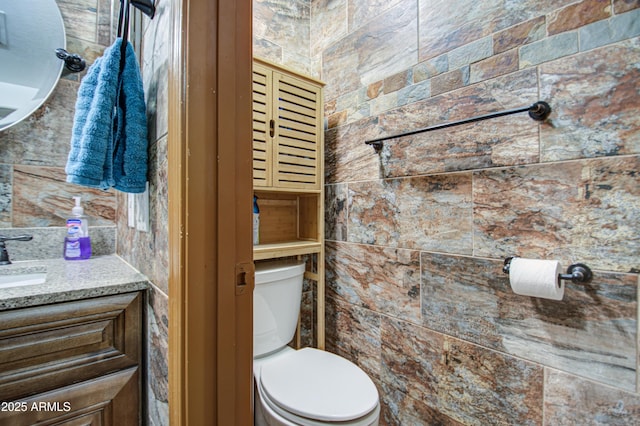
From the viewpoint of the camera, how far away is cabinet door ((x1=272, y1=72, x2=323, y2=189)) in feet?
4.73

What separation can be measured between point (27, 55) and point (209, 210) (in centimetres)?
131

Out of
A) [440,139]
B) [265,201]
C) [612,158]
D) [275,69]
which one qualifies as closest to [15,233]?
[265,201]

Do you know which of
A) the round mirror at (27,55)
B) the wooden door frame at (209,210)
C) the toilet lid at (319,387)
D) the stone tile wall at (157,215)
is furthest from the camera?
the round mirror at (27,55)

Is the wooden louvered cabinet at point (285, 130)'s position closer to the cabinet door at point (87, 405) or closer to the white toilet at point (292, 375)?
the white toilet at point (292, 375)

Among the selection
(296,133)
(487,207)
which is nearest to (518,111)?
(487,207)

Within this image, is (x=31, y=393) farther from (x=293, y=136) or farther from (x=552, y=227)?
(x=552, y=227)

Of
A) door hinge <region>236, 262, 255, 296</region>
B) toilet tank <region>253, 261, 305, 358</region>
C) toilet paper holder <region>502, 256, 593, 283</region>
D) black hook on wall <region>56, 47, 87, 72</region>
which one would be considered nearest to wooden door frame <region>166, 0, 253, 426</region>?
door hinge <region>236, 262, 255, 296</region>

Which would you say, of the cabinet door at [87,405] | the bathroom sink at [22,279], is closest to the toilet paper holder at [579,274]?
the cabinet door at [87,405]

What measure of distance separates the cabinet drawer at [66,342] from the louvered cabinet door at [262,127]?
73cm

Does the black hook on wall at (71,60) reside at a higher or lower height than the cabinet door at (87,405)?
higher

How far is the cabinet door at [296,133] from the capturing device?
Result: 1.44m

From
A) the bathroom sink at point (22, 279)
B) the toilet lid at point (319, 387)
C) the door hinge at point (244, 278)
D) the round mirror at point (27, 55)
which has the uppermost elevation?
the round mirror at point (27, 55)

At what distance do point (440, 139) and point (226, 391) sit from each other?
1087 mm

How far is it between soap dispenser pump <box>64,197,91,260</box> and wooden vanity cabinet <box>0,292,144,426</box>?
578 millimetres
